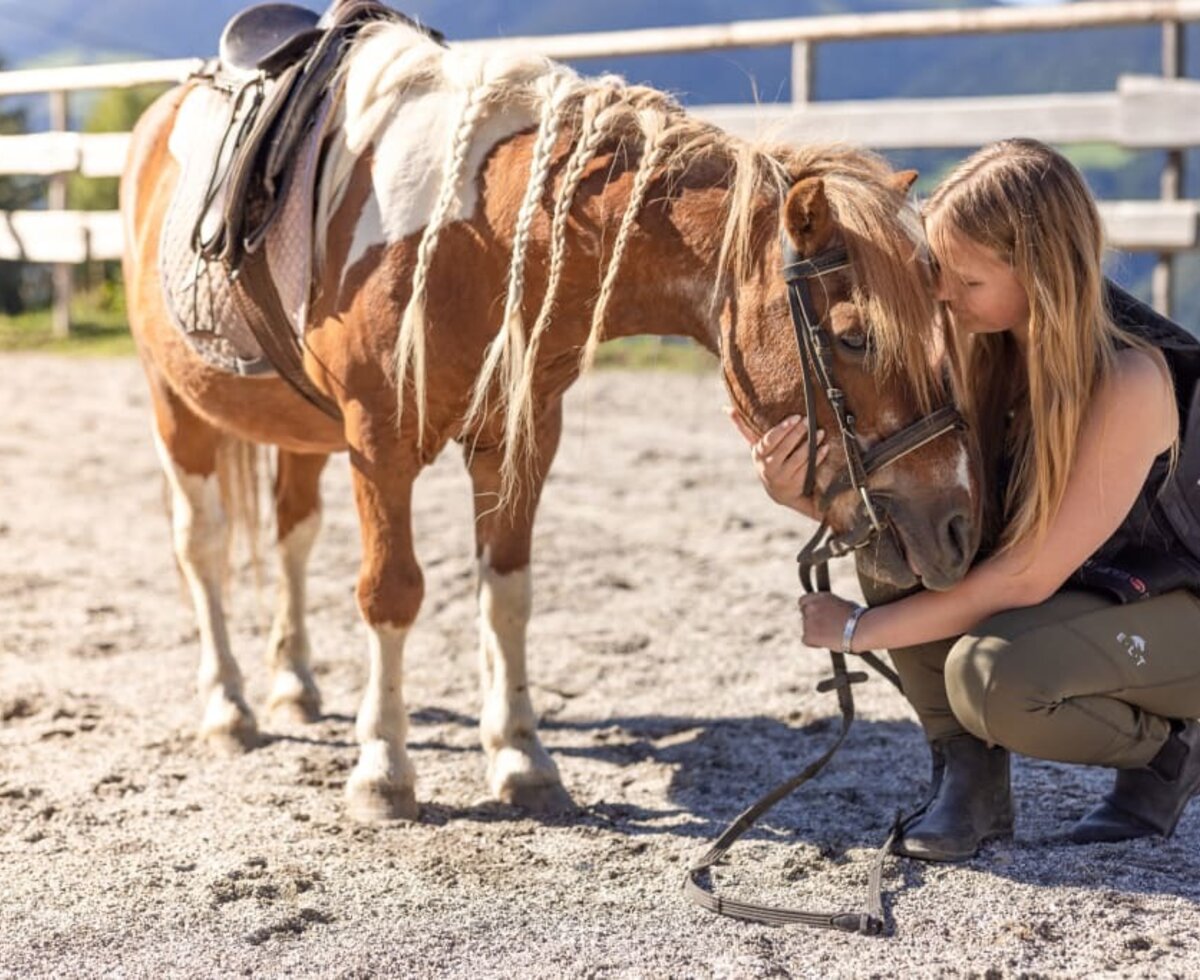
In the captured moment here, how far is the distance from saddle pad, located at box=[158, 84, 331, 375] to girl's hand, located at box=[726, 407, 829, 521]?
3.35ft

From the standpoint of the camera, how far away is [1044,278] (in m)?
2.20

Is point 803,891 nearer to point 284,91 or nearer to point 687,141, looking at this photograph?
point 687,141

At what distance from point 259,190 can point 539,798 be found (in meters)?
1.38

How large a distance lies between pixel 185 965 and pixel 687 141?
5.19ft

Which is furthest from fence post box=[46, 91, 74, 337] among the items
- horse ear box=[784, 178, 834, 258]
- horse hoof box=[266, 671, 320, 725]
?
horse ear box=[784, 178, 834, 258]

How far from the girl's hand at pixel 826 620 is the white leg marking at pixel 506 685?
739 mm

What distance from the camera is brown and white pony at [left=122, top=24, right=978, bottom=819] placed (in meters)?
2.20

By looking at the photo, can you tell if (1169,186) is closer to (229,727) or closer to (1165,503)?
(1165,503)

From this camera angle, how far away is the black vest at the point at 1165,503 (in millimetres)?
2367

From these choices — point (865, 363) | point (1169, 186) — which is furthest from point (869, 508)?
point (1169, 186)

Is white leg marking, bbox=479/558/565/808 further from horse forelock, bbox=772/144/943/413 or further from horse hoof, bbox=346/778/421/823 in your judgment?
horse forelock, bbox=772/144/943/413

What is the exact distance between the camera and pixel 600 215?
2.43 m

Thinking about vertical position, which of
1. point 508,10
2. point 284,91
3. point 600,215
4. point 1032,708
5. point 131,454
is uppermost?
point 508,10

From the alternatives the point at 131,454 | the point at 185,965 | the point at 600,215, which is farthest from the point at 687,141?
the point at 131,454
